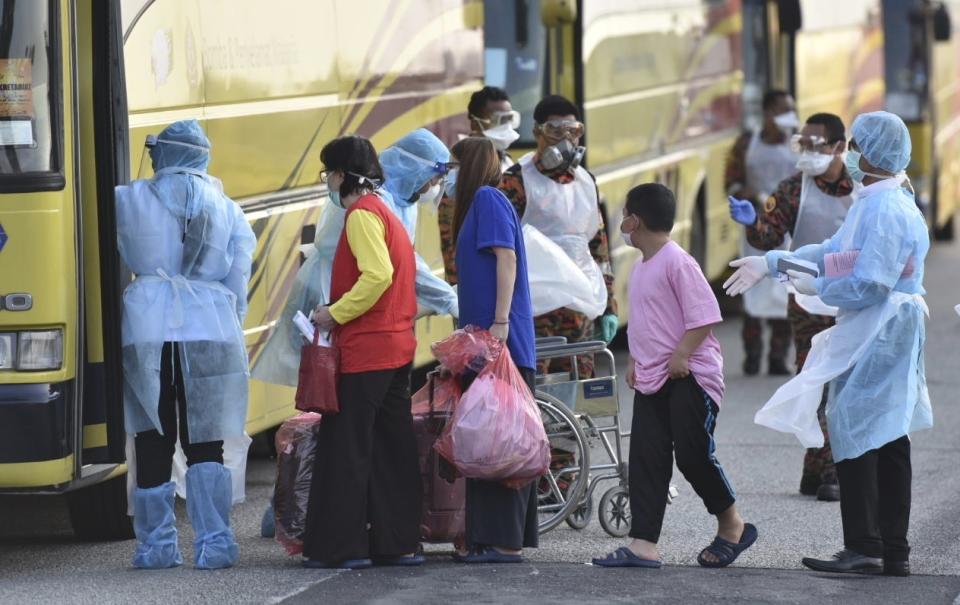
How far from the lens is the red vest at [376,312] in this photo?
23.1 ft

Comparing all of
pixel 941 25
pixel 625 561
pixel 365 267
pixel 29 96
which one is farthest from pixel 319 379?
pixel 941 25

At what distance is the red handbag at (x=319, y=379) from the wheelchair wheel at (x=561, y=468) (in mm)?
1051

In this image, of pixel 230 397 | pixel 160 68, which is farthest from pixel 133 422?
pixel 160 68

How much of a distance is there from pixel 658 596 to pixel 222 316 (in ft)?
6.19

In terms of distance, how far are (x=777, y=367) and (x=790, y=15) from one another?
567cm

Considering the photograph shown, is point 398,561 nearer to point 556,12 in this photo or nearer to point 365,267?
point 365,267

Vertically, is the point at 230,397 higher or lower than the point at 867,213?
lower

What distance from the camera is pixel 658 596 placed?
21.7 feet

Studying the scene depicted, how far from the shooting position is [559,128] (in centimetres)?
852

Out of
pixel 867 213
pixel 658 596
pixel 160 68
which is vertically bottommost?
pixel 658 596

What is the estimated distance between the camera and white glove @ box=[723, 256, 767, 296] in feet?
22.9

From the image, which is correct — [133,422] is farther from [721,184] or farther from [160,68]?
[721,184]

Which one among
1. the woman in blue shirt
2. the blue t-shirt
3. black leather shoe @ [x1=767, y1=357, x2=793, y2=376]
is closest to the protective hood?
the woman in blue shirt

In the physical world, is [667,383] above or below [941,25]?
below
